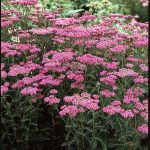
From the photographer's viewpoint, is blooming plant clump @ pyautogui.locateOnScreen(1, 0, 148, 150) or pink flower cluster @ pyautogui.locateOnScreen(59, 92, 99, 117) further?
blooming plant clump @ pyautogui.locateOnScreen(1, 0, 148, 150)

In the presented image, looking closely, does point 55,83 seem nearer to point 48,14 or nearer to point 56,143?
point 56,143

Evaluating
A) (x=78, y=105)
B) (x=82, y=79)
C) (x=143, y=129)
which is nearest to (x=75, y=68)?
(x=82, y=79)

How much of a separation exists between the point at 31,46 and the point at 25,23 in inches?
31.2

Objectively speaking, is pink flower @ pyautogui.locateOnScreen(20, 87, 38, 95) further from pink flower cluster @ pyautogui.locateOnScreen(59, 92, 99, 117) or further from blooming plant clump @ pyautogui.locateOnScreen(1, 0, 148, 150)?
pink flower cluster @ pyautogui.locateOnScreen(59, 92, 99, 117)

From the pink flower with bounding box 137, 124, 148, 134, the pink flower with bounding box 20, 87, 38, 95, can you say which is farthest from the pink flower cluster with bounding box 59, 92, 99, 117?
the pink flower with bounding box 137, 124, 148, 134

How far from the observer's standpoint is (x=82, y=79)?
3512mm

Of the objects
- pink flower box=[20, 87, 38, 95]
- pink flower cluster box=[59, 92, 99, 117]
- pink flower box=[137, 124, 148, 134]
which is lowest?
pink flower box=[137, 124, 148, 134]

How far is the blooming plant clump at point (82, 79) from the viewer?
333cm

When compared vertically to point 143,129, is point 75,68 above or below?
above

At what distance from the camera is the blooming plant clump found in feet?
10.9

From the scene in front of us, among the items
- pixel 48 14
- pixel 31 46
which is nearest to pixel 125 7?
pixel 48 14

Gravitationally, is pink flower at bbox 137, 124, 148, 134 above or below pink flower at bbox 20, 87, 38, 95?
below

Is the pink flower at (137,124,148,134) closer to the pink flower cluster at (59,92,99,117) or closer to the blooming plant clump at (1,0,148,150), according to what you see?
the blooming plant clump at (1,0,148,150)

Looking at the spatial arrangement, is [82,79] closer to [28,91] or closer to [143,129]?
[28,91]
